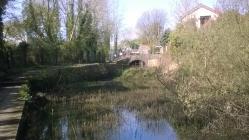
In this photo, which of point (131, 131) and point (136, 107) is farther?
point (136, 107)

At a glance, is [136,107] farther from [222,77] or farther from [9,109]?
[222,77]

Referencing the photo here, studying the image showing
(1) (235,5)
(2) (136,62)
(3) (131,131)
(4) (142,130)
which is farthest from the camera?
(2) (136,62)

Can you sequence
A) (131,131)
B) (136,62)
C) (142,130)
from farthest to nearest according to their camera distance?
1. (136,62)
2. (142,130)
3. (131,131)

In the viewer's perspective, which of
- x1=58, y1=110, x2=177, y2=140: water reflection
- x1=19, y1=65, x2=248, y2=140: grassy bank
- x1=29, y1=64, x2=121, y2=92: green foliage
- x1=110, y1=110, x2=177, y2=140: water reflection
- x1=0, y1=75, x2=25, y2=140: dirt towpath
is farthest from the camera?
x1=29, y1=64, x2=121, y2=92: green foliage

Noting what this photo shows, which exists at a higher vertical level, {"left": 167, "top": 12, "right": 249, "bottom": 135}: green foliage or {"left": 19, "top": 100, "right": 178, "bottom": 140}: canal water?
{"left": 167, "top": 12, "right": 249, "bottom": 135}: green foliage

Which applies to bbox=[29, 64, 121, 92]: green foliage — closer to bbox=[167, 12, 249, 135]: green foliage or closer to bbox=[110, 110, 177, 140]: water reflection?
bbox=[110, 110, 177, 140]: water reflection

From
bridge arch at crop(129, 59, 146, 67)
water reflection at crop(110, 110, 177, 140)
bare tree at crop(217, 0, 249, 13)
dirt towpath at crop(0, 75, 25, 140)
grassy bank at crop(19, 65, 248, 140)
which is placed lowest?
water reflection at crop(110, 110, 177, 140)

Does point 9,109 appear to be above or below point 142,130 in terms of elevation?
above

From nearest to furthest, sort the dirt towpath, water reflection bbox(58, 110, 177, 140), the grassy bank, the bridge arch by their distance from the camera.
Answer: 1. the dirt towpath
2. the grassy bank
3. water reflection bbox(58, 110, 177, 140)
4. the bridge arch

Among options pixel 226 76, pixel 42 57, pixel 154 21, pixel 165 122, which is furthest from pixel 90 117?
pixel 154 21

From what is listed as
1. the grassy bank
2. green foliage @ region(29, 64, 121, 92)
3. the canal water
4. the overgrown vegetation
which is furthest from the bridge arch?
the overgrown vegetation

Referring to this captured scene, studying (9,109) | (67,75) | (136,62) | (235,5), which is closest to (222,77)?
(235,5)

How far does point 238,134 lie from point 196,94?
2.13 meters

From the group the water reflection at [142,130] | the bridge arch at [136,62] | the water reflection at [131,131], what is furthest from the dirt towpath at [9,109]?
the bridge arch at [136,62]
